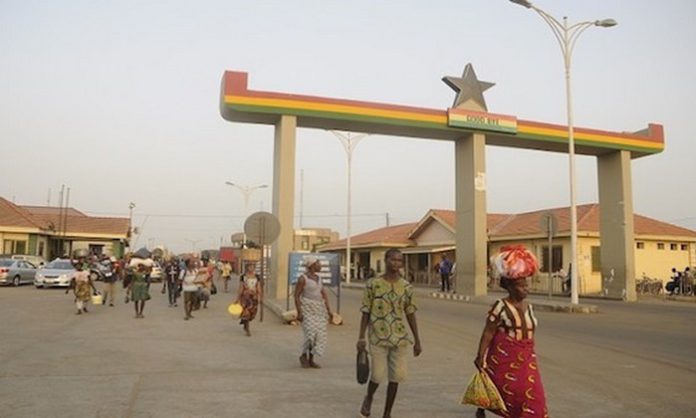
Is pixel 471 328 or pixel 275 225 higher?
pixel 275 225

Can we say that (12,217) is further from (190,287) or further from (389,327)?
(389,327)

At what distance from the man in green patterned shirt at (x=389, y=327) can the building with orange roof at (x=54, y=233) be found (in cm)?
4247

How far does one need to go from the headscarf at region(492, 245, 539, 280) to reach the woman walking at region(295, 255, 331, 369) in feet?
13.8

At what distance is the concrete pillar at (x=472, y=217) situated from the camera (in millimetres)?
24219

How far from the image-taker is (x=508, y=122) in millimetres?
24359

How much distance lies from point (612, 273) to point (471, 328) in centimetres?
1543

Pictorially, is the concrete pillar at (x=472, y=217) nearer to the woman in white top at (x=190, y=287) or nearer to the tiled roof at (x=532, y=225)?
the tiled roof at (x=532, y=225)

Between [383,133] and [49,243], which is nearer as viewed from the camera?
[383,133]

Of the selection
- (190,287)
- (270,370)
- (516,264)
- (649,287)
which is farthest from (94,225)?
(516,264)

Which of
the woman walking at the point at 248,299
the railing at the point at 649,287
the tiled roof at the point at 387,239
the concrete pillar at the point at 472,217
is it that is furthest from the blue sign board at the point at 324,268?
the tiled roof at the point at 387,239

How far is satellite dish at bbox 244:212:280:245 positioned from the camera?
14.8 meters

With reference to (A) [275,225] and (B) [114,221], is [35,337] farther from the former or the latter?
(B) [114,221]

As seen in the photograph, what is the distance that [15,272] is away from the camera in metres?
29.4

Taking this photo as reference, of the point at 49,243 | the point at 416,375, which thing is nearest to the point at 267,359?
the point at 416,375
